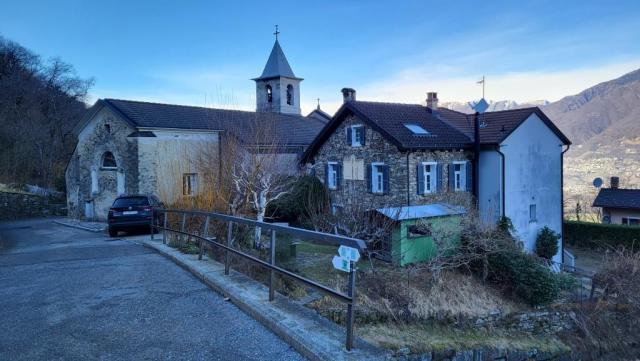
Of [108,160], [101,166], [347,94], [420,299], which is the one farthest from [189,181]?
[420,299]

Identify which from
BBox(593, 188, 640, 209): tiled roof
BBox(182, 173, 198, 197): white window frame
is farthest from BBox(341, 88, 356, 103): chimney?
BBox(593, 188, 640, 209): tiled roof

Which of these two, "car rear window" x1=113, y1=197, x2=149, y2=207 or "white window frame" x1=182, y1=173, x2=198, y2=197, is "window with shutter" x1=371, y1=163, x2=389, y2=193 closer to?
"white window frame" x1=182, y1=173, x2=198, y2=197

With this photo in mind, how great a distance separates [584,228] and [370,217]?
18.8m

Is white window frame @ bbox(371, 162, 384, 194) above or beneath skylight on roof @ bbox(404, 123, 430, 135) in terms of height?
beneath

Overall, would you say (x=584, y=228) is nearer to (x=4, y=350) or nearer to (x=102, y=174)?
(x=102, y=174)

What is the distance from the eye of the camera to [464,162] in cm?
2164

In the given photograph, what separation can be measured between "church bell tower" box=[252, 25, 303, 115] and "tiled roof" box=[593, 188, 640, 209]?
23163 millimetres

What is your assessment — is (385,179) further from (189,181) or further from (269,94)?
(269,94)

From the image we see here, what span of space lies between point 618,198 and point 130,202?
96.4 ft

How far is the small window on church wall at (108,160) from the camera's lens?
77.0ft

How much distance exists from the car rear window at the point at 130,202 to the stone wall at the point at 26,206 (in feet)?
60.9

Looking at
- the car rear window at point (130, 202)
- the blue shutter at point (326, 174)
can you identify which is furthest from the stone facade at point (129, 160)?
the blue shutter at point (326, 174)

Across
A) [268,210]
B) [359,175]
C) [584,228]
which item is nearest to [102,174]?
[268,210]

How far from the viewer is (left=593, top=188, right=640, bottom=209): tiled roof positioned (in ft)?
93.1
